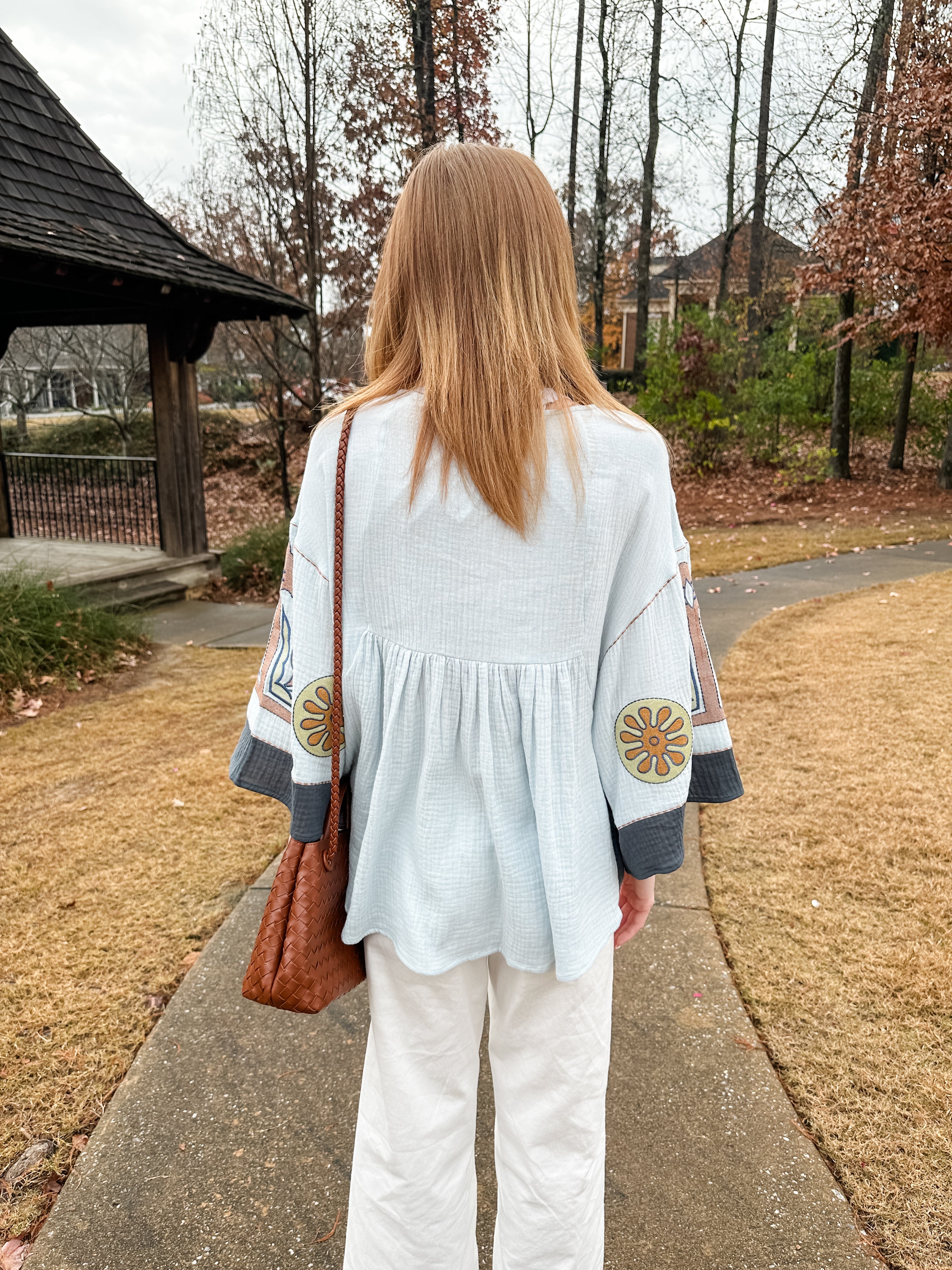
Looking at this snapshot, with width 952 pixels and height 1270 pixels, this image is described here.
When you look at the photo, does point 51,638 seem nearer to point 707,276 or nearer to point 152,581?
point 152,581

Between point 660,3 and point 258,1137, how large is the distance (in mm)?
22126

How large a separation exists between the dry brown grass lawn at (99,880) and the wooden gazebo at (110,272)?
3.69 m

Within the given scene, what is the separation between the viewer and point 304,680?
1292mm

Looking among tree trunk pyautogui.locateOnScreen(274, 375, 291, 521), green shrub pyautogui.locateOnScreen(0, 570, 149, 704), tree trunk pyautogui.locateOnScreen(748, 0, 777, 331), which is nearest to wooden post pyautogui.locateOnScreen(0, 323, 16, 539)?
tree trunk pyautogui.locateOnScreen(274, 375, 291, 521)

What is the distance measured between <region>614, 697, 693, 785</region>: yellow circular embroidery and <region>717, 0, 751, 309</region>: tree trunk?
22269 millimetres

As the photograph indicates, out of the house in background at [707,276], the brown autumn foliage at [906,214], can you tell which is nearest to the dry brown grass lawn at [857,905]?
the brown autumn foliage at [906,214]

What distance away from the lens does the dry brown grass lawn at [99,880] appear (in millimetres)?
2244

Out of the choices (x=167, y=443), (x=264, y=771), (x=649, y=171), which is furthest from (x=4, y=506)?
(x=649, y=171)

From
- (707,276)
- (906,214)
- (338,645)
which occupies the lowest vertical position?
(338,645)

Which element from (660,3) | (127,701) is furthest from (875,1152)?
(660,3)

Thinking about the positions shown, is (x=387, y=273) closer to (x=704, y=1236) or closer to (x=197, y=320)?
(x=704, y=1236)

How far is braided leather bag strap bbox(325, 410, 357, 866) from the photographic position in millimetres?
1190

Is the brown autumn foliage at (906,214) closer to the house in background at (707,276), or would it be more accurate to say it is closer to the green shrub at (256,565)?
the green shrub at (256,565)

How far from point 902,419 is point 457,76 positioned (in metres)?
8.33
